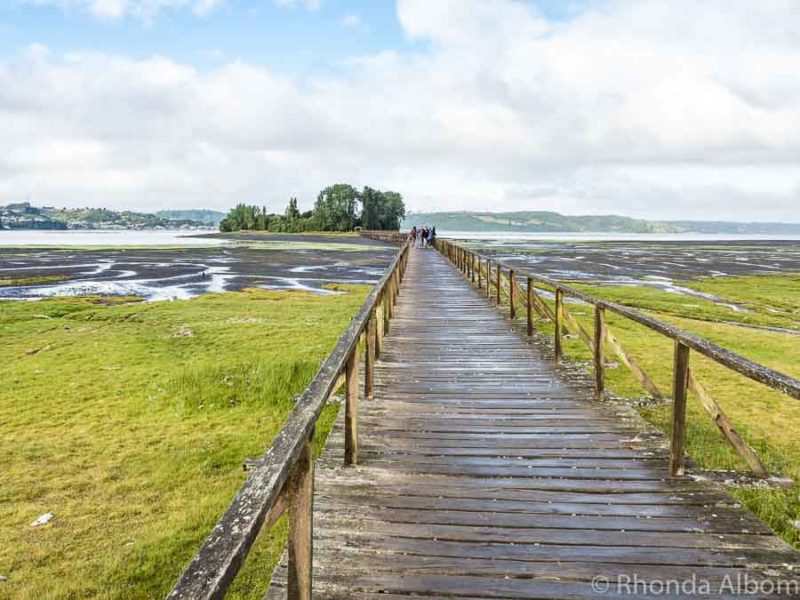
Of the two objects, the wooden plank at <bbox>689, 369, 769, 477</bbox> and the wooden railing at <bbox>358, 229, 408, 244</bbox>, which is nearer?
the wooden plank at <bbox>689, 369, 769, 477</bbox>

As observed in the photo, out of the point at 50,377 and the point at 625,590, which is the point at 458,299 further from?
the point at 625,590

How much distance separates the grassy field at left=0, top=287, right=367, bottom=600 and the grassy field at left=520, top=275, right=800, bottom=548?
16.4 ft

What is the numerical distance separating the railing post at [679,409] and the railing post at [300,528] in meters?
2.82

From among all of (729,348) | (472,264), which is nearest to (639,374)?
(729,348)

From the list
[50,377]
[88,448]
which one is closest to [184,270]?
[50,377]

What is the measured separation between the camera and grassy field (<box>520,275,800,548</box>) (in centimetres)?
643

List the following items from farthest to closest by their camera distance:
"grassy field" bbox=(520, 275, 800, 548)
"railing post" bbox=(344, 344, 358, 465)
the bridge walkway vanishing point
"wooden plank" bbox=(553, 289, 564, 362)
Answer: "wooden plank" bbox=(553, 289, 564, 362) < "grassy field" bbox=(520, 275, 800, 548) < "railing post" bbox=(344, 344, 358, 465) < the bridge walkway vanishing point

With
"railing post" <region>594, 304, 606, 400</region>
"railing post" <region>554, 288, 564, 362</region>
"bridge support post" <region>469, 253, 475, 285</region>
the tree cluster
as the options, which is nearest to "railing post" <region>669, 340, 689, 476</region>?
"railing post" <region>594, 304, 606, 400</region>

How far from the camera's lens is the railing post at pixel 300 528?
2.21 meters

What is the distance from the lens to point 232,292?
25.3 meters

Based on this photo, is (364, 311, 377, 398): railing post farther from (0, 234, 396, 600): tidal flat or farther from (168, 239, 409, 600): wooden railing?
(168, 239, 409, 600): wooden railing

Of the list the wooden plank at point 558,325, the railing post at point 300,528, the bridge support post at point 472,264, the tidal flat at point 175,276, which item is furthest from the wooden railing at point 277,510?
the tidal flat at point 175,276

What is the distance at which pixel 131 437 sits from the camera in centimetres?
791

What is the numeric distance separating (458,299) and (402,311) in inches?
98.7
